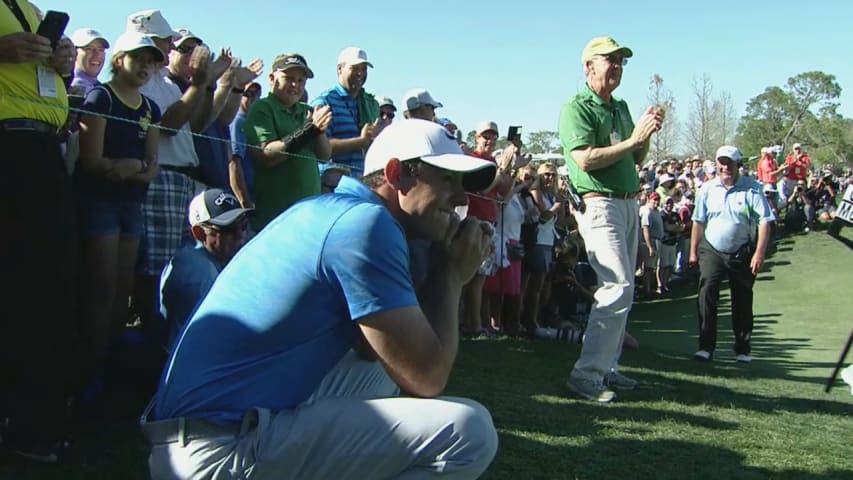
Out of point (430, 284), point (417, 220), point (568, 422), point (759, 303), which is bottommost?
point (759, 303)

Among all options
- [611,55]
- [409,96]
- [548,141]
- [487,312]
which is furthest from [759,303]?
[548,141]

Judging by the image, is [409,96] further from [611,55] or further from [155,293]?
[155,293]

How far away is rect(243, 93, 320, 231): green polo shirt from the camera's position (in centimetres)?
571

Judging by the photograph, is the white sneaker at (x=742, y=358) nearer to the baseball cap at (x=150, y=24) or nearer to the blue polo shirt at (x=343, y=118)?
the blue polo shirt at (x=343, y=118)

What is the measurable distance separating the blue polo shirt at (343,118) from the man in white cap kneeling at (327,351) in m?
3.85

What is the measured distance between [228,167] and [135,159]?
4.36ft

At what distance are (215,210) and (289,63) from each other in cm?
207

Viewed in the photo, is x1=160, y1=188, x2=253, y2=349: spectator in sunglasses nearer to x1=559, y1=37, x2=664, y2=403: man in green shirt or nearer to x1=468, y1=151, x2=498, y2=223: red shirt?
x1=559, y1=37, x2=664, y2=403: man in green shirt

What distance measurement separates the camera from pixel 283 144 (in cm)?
554

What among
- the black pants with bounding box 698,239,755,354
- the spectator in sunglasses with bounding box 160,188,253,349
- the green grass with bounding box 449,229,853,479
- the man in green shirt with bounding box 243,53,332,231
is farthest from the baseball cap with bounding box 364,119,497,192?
the black pants with bounding box 698,239,755,354

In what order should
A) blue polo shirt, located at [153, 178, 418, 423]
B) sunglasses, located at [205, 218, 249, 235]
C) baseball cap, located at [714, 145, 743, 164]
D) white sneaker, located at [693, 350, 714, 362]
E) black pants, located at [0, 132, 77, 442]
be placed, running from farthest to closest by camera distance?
baseball cap, located at [714, 145, 743, 164] → white sneaker, located at [693, 350, 714, 362] → sunglasses, located at [205, 218, 249, 235] → black pants, located at [0, 132, 77, 442] → blue polo shirt, located at [153, 178, 418, 423]

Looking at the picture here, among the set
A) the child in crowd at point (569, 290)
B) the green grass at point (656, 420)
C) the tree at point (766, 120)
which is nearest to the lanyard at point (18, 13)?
the green grass at point (656, 420)

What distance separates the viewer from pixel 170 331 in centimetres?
409

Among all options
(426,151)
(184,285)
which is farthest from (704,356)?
(426,151)
